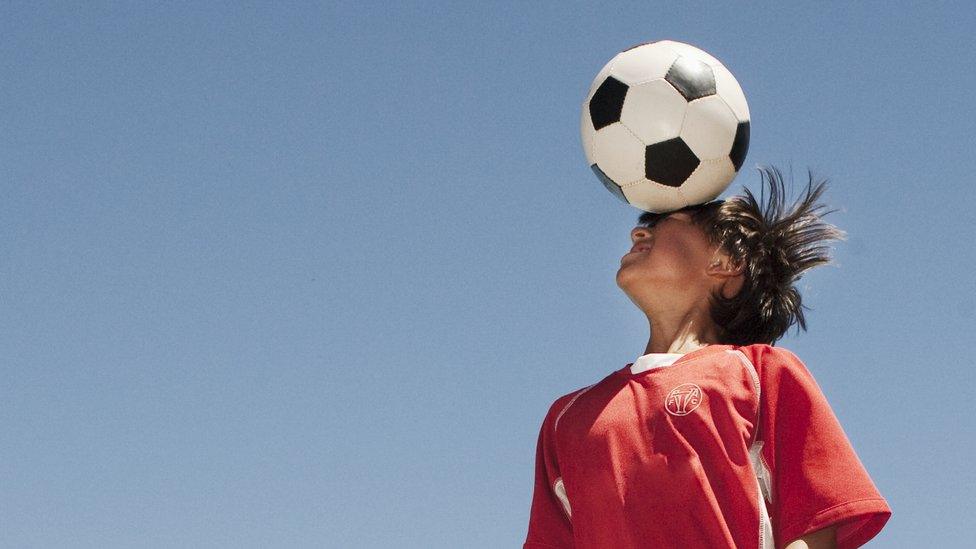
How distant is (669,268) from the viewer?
5562mm

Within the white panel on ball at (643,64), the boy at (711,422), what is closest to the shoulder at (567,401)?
the boy at (711,422)

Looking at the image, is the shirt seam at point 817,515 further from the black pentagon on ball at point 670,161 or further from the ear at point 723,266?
the black pentagon on ball at point 670,161

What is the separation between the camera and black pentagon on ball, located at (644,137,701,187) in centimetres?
555

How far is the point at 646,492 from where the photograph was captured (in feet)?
16.0

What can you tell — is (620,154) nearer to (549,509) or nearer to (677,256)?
(677,256)

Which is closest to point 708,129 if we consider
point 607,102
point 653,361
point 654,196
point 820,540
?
point 654,196

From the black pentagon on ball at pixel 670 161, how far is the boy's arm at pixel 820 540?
5.85ft

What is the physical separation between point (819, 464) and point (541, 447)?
1447 millimetres

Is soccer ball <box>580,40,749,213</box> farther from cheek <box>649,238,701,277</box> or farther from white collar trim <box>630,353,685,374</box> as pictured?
white collar trim <box>630,353,685,374</box>

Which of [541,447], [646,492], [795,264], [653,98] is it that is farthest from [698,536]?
[653,98]

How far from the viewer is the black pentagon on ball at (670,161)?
5551mm

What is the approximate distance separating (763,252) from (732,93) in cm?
79

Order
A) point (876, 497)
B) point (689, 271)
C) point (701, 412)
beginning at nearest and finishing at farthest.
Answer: point (876, 497)
point (701, 412)
point (689, 271)

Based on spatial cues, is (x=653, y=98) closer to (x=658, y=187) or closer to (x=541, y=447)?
(x=658, y=187)
